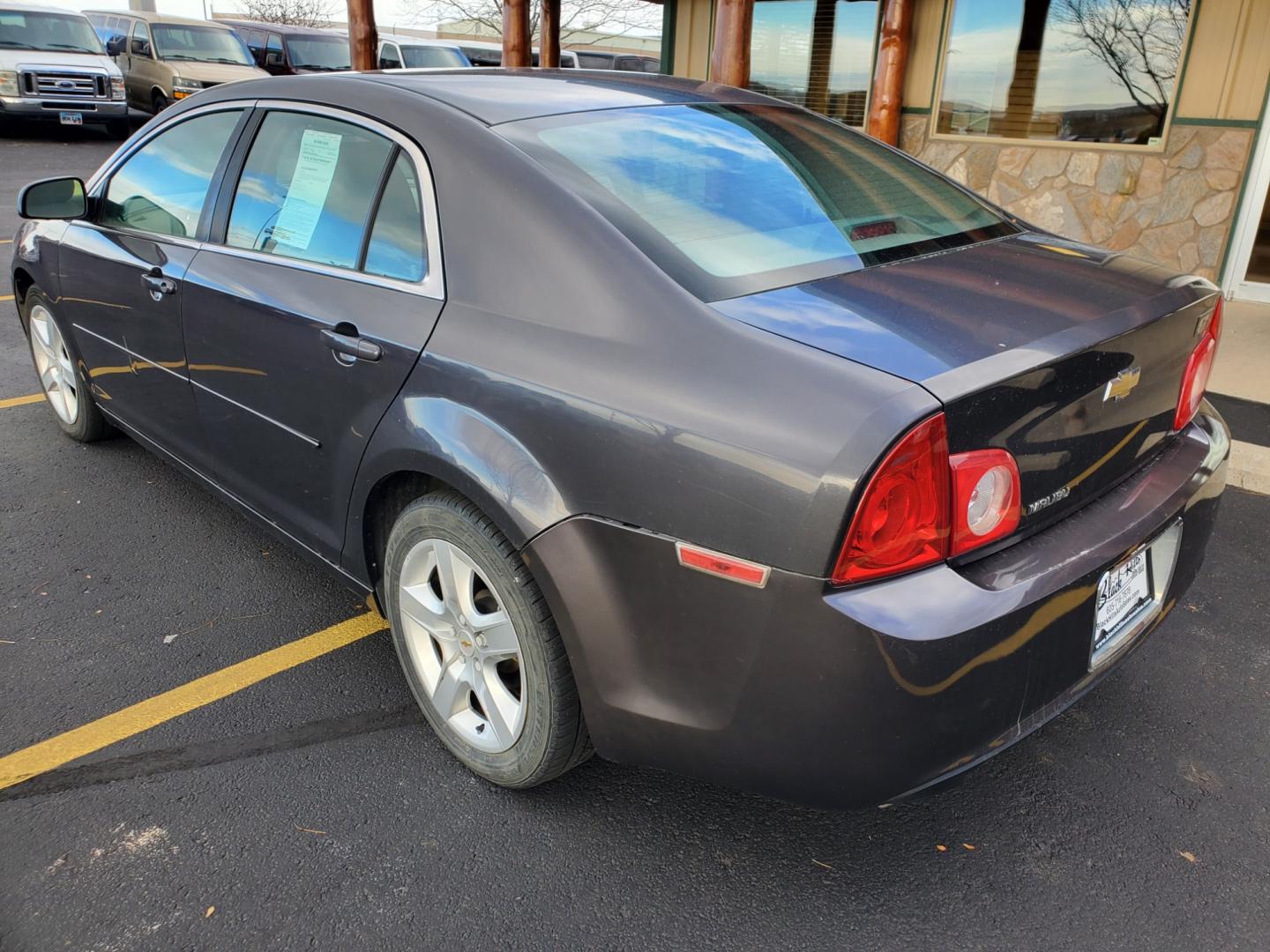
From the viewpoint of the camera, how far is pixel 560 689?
7.02ft

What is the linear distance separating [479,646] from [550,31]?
1126 cm

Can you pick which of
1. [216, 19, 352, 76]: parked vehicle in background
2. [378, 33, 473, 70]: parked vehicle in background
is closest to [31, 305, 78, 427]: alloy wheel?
[378, 33, 473, 70]: parked vehicle in background

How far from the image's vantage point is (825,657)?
5.66 feet

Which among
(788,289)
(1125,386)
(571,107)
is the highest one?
(571,107)

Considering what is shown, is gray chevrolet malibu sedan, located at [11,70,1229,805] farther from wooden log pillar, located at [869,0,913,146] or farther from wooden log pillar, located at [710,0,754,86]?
wooden log pillar, located at [869,0,913,146]

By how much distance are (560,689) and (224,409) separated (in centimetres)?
157

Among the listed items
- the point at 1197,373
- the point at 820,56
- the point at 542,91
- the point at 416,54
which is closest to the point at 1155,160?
the point at 820,56

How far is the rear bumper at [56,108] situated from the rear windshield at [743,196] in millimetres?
16588

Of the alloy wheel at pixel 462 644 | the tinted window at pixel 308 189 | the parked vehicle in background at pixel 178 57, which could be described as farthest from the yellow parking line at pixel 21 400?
the parked vehicle in background at pixel 178 57

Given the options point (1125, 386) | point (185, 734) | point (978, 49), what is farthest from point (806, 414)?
point (978, 49)

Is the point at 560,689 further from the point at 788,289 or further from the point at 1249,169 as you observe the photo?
the point at 1249,169

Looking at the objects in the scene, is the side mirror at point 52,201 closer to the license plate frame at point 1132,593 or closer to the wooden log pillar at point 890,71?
the license plate frame at point 1132,593

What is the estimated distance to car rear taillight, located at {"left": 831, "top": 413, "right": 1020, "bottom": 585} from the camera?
5.53 ft

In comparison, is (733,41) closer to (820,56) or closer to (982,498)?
(820,56)
